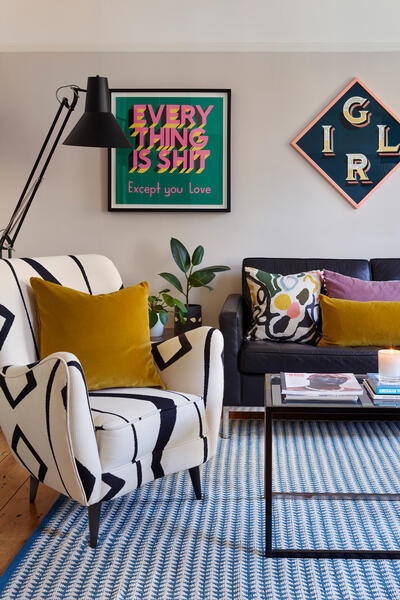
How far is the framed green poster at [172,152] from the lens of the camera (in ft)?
12.2

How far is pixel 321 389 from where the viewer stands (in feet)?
6.63

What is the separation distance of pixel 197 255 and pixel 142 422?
1730mm

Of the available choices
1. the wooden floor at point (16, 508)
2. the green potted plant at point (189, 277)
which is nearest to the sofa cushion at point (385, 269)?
the green potted plant at point (189, 277)

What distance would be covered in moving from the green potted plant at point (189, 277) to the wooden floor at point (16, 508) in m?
1.23

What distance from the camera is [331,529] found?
204cm

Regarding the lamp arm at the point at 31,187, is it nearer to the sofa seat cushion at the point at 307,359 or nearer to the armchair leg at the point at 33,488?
the sofa seat cushion at the point at 307,359

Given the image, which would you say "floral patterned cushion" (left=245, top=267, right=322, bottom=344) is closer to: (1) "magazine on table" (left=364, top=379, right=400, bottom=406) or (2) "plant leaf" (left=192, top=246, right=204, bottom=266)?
(2) "plant leaf" (left=192, top=246, right=204, bottom=266)

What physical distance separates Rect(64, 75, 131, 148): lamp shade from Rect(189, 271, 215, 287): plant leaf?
833 millimetres

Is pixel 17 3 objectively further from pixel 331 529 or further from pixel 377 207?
pixel 331 529

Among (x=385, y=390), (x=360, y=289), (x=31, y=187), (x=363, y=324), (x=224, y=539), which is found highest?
(x=31, y=187)

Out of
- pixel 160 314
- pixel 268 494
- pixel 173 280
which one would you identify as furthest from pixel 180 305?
pixel 268 494

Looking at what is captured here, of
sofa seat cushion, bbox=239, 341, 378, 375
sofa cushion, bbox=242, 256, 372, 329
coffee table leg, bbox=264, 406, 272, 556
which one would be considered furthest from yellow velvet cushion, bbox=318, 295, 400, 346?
coffee table leg, bbox=264, 406, 272, 556

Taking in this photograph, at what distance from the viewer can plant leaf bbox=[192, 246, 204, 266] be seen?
11.8 feet

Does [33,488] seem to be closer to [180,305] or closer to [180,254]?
[180,305]
